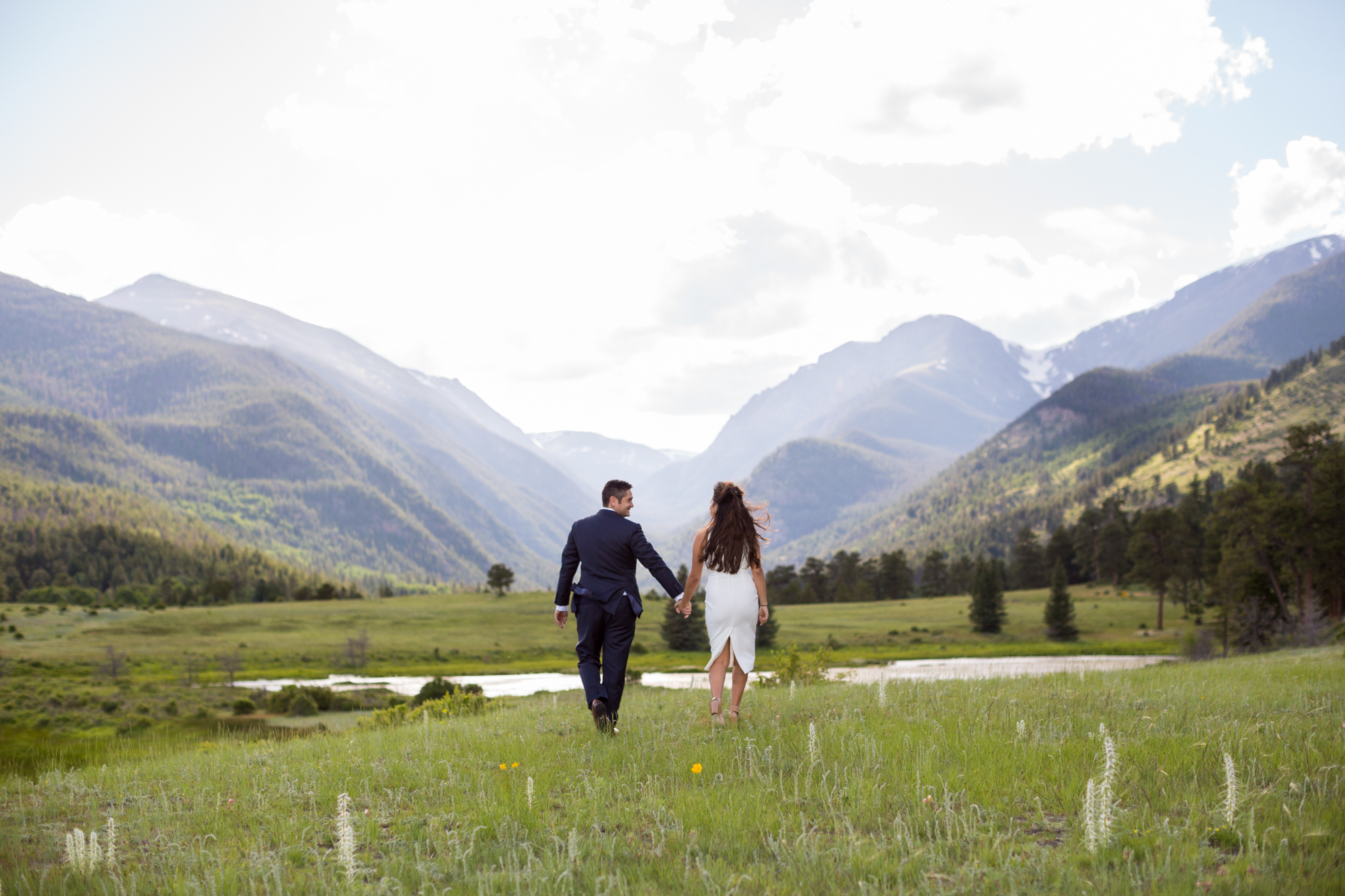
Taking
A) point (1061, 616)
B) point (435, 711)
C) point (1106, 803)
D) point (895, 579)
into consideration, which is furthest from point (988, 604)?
point (1106, 803)

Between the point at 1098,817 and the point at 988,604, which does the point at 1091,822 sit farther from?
the point at 988,604

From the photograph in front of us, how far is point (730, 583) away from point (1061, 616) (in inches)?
3706

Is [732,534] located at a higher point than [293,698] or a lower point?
higher

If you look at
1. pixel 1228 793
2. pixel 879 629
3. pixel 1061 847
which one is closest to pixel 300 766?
pixel 1061 847

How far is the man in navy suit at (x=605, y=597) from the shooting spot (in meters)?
10.2

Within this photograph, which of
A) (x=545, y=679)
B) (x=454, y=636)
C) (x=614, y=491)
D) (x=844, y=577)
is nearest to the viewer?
(x=614, y=491)

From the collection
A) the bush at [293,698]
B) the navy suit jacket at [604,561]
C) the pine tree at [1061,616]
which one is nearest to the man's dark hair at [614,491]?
the navy suit jacket at [604,561]

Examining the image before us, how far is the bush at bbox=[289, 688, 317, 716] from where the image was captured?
163 ft

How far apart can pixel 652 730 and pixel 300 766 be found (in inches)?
175

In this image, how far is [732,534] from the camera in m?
10.1

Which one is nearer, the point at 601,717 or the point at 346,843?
the point at 346,843

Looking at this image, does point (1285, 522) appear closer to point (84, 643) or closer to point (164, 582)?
point (84, 643)

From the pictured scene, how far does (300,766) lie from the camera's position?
29.9 feet

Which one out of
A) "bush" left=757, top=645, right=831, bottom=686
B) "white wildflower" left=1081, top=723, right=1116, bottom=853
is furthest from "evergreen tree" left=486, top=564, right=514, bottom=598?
"white wildflower" left=1081, top=723, right=1116, bottom=853
